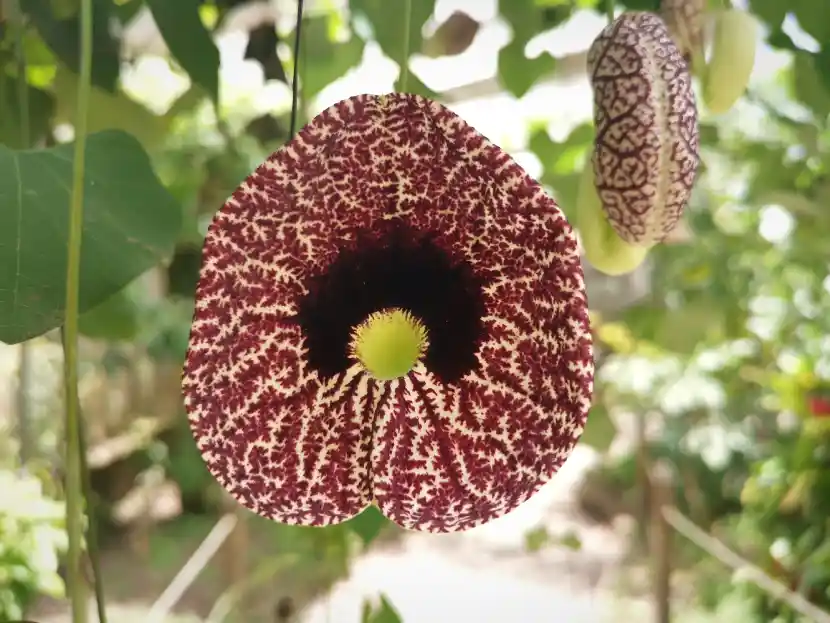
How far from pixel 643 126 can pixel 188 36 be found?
0.24 metres

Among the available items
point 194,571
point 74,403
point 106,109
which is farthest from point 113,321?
point 194,571

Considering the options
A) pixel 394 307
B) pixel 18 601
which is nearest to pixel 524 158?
pixel 394 307

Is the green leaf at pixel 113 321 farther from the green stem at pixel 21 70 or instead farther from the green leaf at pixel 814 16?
the green leaf at pixel 814 16

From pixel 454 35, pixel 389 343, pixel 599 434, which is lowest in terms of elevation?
pixel 599 434

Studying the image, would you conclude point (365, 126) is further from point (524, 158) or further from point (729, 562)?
point (729, 562)

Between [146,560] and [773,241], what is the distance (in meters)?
1.56

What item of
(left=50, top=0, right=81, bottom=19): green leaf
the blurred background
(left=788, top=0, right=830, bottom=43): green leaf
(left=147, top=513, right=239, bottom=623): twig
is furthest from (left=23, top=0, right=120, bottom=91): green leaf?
(left=147, top=513, right=239, bottom=623): twig

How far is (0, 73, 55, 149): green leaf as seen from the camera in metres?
0.53

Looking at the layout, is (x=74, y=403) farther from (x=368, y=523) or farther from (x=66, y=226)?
(x=368, y=523)

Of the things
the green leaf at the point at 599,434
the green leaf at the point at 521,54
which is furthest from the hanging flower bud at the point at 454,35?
the green leaf at the point at 599,434

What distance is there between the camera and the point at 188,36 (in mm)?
403

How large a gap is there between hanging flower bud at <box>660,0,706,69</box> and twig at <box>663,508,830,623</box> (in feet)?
2.87

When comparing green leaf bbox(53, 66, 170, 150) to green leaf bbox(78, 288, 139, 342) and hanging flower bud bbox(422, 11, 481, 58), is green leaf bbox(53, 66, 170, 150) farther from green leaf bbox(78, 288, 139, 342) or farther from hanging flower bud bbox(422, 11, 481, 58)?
hanging flower bud bbox(422, 11, 481, 58)

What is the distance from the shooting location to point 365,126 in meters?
0.26
